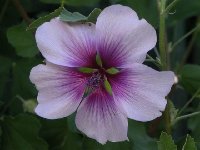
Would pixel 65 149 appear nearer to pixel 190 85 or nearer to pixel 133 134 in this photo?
pixel 133 134

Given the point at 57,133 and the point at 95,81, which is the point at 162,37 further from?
the point at 57,133

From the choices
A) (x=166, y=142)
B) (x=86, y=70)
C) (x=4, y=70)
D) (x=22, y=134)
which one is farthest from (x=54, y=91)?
(x=4, y=70)

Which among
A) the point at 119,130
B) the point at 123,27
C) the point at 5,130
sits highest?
the point at 123,27

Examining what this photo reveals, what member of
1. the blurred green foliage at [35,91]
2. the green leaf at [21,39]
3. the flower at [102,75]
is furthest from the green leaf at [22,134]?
the flower at [102,75]

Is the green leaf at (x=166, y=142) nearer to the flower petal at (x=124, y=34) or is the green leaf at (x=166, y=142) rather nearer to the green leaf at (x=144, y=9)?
the flower petal at (x=124, y=34)

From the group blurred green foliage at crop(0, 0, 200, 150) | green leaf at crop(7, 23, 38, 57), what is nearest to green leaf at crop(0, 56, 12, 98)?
blurred green foliage at crop(0, 0, 200, 150)

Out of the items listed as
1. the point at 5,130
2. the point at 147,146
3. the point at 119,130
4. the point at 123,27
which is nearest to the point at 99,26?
the point at 123,27

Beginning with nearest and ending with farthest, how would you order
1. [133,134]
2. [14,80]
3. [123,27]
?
[123,27] < [133,134] < [14,80]
